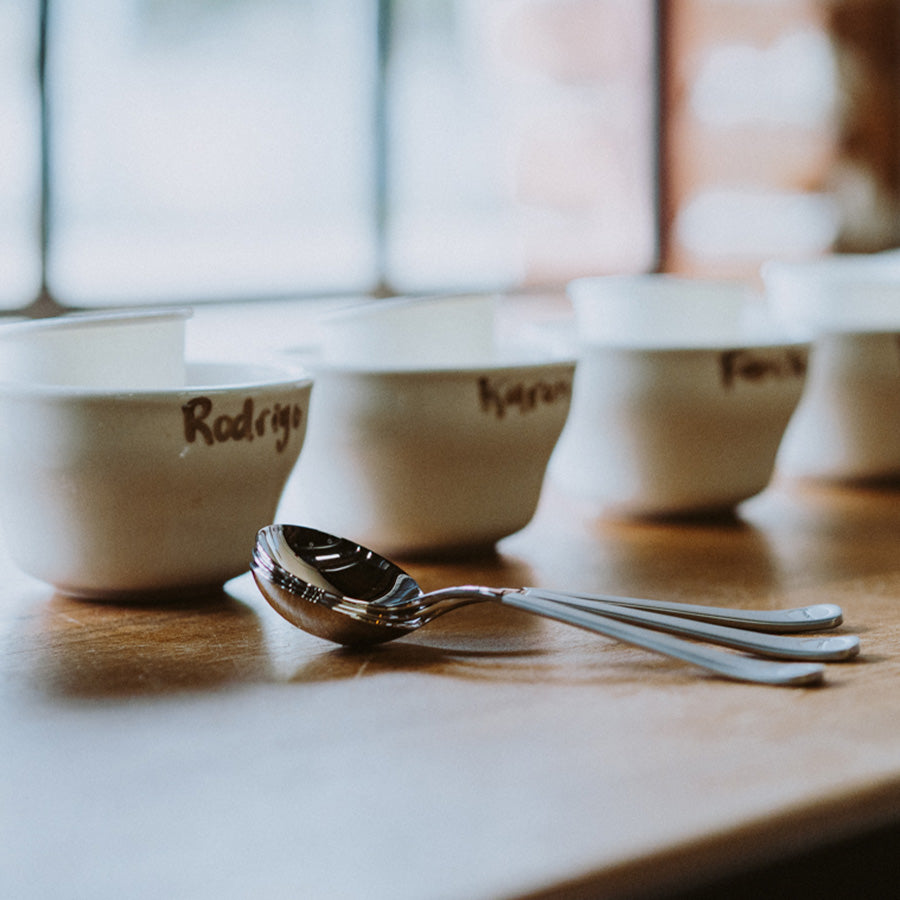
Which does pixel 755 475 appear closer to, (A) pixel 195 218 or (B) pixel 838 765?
(B) pixel 838 765

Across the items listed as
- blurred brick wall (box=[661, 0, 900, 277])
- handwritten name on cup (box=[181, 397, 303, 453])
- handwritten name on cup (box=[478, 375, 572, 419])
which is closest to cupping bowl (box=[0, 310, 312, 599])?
handwritten name on cup (box=[181, 397, 303, 453])

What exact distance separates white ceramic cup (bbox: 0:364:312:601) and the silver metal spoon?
0.11 ft

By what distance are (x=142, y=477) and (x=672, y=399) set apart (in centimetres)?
33

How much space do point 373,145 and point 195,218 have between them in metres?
0.41

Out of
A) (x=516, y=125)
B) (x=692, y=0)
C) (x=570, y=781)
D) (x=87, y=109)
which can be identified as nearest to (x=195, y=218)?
(x=87, y=109)

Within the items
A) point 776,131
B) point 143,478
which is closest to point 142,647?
point 143,478

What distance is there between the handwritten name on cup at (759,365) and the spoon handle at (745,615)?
0.76 feet

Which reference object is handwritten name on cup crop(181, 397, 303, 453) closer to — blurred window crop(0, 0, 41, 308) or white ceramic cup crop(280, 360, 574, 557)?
white ceramic cup crop(280, 360, 574, 557)

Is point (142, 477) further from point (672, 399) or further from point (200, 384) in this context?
point (672, 399)

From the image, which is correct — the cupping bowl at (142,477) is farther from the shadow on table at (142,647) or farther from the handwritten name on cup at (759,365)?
the handwritten name on cup at (759,365)

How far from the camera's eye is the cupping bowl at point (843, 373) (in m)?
0.84

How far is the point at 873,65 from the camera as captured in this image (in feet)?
11.6

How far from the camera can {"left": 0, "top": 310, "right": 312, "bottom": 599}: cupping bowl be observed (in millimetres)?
502

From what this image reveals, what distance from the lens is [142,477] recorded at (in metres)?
0.51
